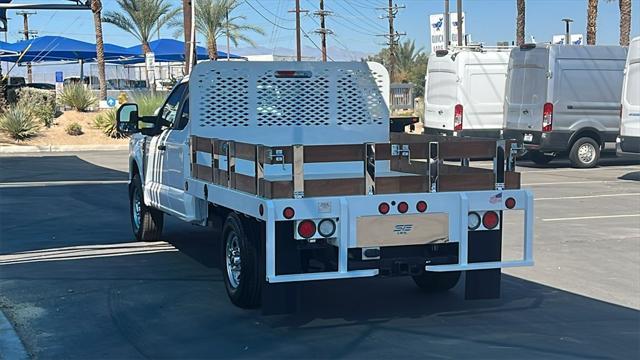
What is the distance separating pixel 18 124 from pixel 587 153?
18.7m

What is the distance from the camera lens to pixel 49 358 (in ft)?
19.9

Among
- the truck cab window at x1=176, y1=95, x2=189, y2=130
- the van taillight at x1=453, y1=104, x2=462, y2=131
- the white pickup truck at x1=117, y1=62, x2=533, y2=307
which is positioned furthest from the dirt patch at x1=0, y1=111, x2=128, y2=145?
the white pickup truck at x1=117, y1=62, x2=533, y2=307

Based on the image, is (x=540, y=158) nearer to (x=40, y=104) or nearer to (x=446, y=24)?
(x=446, y=24)

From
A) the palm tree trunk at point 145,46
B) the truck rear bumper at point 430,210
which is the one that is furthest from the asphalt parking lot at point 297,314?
the palm tree trunk at point 145,46

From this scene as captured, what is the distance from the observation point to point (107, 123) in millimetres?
30734

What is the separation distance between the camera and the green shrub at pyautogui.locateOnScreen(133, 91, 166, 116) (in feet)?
95.3

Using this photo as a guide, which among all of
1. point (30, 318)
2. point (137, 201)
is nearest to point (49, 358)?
point (30, 318)

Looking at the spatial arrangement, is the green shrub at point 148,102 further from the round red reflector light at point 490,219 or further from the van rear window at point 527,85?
the round red reflector light at point 490,219

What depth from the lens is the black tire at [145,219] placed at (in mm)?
10617

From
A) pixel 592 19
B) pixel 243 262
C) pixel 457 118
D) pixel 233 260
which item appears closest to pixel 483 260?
pixel 243 262

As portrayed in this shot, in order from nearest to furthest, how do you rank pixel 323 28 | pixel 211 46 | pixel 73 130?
pixel 73 130, pixel 211 46, pixel 323 28

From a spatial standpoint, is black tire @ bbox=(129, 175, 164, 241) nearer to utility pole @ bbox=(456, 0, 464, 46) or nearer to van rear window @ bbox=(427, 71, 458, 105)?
van rear window @ bbox=(427, 71, 458, 105)

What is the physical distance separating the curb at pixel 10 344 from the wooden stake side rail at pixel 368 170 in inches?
81.1

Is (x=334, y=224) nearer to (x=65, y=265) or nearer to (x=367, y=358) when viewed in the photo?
(x=367, y=358)
